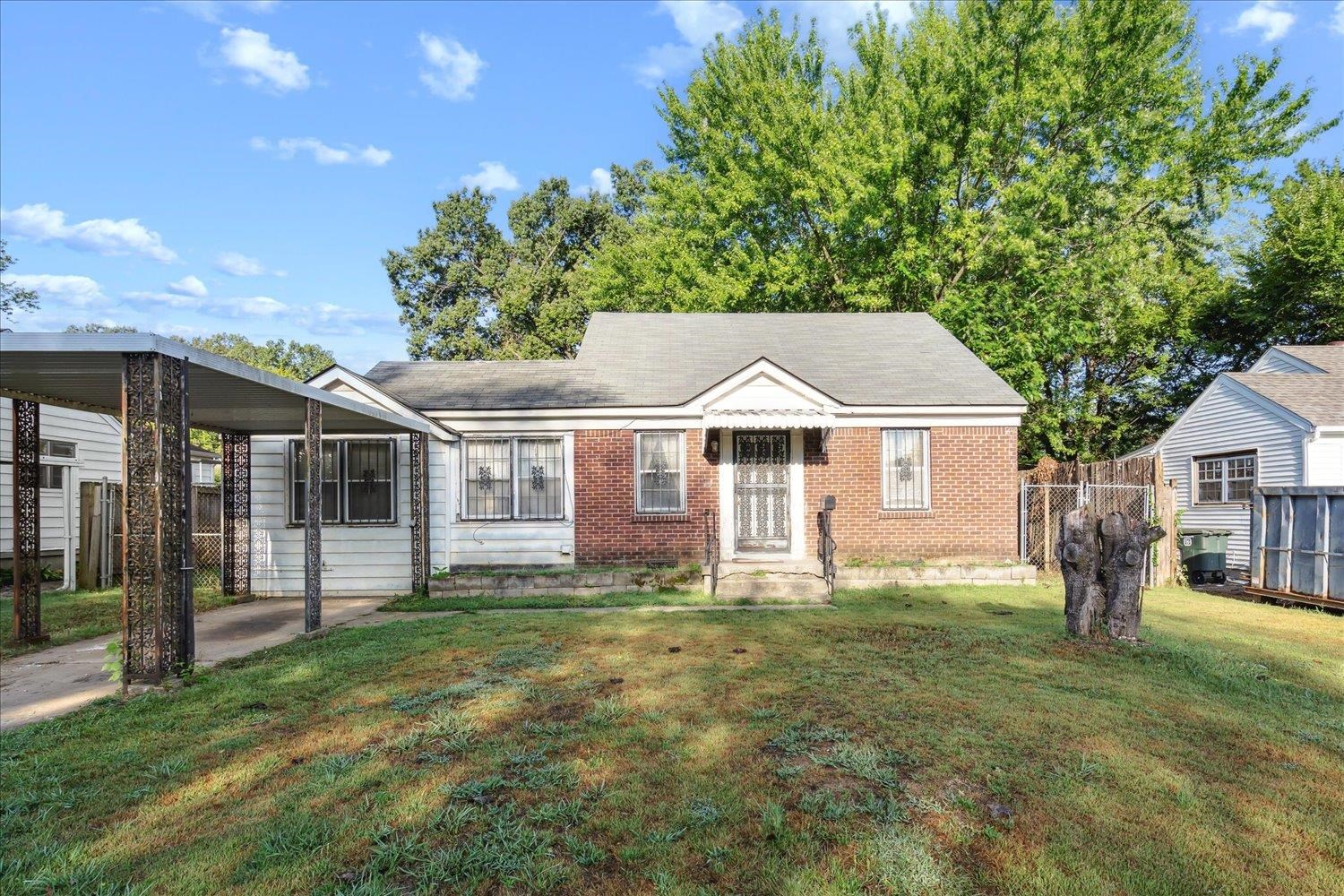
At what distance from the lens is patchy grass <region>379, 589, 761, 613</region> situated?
34.2ft

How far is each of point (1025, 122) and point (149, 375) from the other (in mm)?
24351

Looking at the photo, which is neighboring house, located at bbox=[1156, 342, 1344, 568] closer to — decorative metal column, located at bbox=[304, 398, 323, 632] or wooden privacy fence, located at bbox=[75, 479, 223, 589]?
decorative metal column, located at bbox=[304, 398, 323, 632]

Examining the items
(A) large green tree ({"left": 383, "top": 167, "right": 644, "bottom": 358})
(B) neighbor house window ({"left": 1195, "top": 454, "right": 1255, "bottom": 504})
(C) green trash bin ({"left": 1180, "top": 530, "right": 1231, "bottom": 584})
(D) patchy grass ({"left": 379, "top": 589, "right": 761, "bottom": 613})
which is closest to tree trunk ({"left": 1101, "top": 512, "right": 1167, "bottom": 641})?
(D) patchy grass ({"left": 379, "top": 589, "right": 761, "bottom": 613})

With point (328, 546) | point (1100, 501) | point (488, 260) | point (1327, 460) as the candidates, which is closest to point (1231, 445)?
point (1327, 460)

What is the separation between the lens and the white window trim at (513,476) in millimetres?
12633

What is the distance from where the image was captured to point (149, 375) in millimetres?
5840

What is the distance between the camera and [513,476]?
12766 mm

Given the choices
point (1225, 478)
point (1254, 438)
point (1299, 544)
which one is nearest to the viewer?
point (1299, 544)

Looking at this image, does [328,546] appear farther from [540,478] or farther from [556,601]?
[556,601]

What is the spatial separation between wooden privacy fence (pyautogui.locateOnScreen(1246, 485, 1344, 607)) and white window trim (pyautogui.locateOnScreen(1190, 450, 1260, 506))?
423 cm

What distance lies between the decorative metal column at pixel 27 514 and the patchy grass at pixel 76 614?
28cm

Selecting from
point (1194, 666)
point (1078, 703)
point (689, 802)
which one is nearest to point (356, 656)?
point (689, 802)

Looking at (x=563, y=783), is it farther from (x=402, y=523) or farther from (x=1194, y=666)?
(x=402, y=523)

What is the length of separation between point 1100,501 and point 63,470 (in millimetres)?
21704
